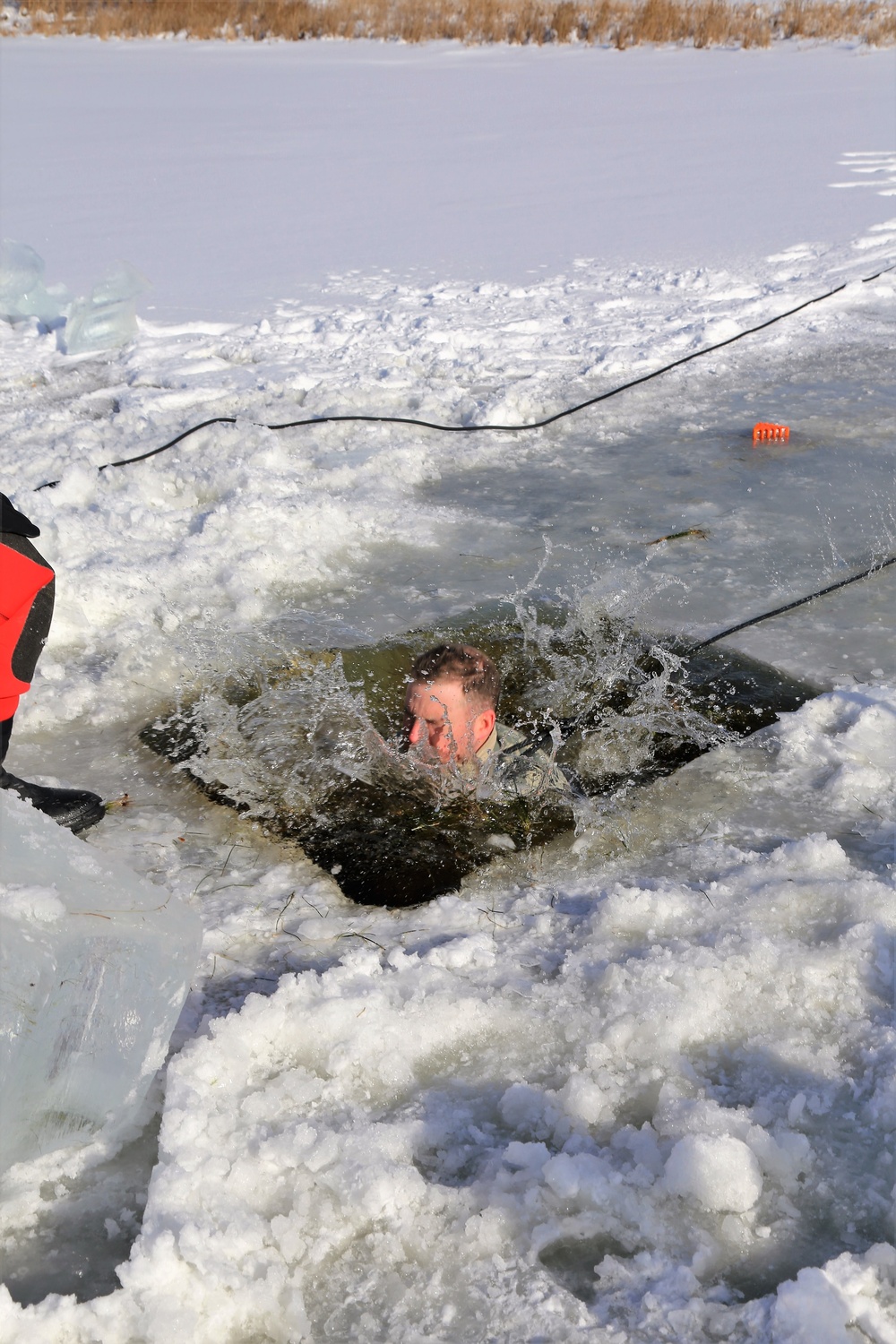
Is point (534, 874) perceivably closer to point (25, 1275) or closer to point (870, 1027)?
point (870, 1027)

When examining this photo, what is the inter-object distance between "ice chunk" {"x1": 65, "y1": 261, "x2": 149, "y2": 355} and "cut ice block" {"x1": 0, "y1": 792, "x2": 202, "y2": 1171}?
561 cm

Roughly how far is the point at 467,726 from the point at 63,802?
3.68 ft

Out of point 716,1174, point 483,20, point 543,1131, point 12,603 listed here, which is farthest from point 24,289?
point 483,20

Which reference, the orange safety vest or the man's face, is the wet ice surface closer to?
the man's face

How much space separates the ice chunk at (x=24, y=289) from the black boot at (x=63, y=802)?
546 centimetres

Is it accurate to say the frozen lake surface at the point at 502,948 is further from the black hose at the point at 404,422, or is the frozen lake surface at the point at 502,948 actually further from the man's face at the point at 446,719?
the man's face at the point at 446,719

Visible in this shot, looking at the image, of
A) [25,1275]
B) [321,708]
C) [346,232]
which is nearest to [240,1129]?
[25,1275]

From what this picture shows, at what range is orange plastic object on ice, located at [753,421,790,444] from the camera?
5.19m

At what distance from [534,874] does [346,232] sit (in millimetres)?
8094

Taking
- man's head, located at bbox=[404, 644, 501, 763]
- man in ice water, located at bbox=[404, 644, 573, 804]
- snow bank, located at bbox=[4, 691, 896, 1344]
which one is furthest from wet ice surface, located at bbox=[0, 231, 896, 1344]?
man's head, located at bbox=[404, 644, 501, 763]

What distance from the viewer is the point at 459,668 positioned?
3068 mm

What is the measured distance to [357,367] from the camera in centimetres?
633

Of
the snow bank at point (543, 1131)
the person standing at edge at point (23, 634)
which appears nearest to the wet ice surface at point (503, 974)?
the snow bank at point (543, 1131)

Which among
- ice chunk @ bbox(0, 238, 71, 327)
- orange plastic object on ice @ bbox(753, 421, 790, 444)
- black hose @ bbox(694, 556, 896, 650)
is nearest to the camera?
black hose @ bbox(694, 556, 896, 650)
